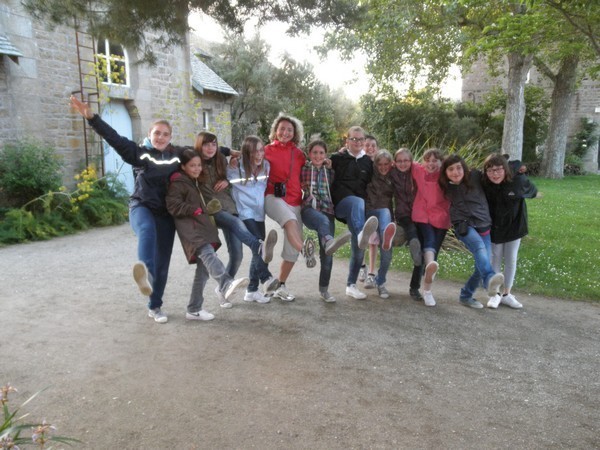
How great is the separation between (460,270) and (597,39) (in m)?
4.21

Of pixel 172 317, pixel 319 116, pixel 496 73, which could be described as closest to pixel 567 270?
pixel 172 317

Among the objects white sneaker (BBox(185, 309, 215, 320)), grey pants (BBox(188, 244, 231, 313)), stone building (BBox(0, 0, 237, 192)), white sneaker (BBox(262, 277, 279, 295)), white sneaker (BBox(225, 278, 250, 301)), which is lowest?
white sneaker (BBox(185, 309, 215, 320))

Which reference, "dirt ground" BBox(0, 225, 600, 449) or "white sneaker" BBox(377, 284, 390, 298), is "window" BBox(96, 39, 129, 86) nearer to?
"dirt ground" BBox(0, 225, 600, 449)

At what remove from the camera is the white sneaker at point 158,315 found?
196 inches

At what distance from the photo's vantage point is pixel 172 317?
5.14 meters

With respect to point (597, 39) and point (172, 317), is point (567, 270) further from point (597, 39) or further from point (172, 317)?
point (172, 317)

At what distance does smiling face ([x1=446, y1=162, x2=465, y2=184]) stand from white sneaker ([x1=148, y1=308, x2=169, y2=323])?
3.49 metres

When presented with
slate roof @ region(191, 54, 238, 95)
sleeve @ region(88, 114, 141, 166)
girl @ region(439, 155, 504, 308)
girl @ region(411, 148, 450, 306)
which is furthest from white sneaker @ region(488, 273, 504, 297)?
slate roof @ region(191, 54, 238, 95)

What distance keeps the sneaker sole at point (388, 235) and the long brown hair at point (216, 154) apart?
1887 mm

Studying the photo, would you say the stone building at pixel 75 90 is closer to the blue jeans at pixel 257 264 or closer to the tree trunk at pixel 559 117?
the blue jeans at pixel 257 264

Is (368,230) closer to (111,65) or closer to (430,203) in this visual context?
(430,203)

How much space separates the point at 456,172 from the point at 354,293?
188 centimetres

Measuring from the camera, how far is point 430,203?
5.47 metres

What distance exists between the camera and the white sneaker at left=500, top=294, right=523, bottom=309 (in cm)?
551
